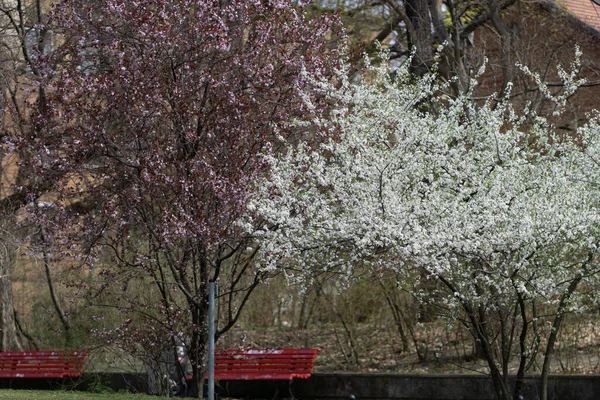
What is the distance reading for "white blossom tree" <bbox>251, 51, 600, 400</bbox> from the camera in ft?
27.3

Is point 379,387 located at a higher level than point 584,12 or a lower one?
lower

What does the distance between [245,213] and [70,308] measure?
7.95 metres

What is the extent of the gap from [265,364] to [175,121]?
15.9 ft

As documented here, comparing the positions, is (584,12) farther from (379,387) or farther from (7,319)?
(7,319)

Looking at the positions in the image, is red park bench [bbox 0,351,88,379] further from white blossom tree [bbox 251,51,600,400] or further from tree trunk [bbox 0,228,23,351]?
white blossom tree [bbox 251,51,600,400]

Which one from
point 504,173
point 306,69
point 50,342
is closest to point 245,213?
point 306,69

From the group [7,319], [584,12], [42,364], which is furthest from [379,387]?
[584,12]

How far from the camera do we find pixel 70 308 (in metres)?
16.5

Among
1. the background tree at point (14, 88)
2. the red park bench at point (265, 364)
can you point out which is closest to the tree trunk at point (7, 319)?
the background tree at point (14, 88)

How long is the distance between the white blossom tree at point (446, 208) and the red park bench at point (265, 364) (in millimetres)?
3747

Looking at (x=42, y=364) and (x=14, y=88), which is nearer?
(x=42, y=364)

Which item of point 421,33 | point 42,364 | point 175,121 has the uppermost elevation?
point 421,33

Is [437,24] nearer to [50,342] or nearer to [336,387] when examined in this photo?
[336,387]

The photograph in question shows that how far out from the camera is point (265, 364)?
13445 millimetres
